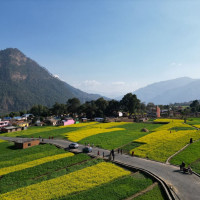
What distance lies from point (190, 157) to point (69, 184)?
22.8 metres

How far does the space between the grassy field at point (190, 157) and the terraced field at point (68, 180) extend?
8.79m

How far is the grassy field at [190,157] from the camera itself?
28378mm

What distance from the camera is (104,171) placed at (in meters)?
27.9

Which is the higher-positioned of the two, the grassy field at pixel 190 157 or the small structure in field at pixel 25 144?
the grassy field at pixel 190 157

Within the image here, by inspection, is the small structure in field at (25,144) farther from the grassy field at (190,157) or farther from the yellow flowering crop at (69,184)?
the grassy field at (190,157)

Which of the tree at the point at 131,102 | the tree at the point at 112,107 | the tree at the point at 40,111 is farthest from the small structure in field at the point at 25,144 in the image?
the tree at the point at 40,111

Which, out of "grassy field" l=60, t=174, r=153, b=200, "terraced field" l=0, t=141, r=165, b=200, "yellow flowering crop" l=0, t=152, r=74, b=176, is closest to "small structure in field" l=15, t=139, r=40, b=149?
"terraced field" l=0, t=141, r=165, b=200

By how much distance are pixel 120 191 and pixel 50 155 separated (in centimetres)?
2259

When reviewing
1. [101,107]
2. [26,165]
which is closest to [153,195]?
[26,165]

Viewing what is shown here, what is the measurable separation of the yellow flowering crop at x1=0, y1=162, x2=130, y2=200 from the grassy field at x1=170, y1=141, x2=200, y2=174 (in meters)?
10.5

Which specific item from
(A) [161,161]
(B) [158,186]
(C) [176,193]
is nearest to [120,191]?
(B) [158,186]

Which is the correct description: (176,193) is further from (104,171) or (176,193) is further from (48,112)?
(48,112)

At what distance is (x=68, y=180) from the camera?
25031mm

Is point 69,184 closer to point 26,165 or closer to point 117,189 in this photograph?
point 117,189
